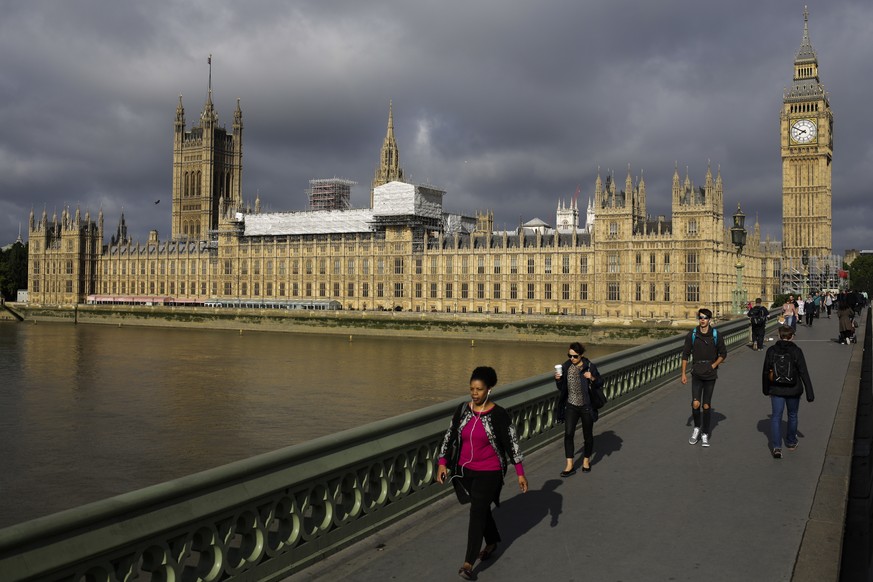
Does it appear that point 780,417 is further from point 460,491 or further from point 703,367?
point 460,491

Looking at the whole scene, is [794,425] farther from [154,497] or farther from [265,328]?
[265,328]

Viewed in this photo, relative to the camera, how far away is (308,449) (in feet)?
23.8

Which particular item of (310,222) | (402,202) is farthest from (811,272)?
(310,222)

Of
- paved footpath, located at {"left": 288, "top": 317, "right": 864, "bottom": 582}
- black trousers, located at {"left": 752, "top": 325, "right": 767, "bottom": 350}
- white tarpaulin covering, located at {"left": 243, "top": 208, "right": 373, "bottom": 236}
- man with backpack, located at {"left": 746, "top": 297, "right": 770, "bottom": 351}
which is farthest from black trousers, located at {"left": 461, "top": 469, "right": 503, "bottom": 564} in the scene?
white tarpaulin covering, located at {"left": 243, "top": 208, "right": 373, "bottom": 236}

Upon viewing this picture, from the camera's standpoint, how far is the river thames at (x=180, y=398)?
21969 mm

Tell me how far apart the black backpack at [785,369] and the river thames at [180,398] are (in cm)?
426

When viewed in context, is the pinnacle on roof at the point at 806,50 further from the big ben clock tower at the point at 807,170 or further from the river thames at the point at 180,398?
the river thames at the point at 180,398

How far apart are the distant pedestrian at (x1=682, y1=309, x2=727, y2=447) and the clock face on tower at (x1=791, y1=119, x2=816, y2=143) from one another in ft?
393

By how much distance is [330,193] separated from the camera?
431 ft

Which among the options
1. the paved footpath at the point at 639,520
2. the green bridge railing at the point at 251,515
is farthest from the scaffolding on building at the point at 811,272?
the green bridge railing at the point at 251,515

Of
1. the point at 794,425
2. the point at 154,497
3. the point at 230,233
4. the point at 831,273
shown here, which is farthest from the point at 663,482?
the point at 831,273

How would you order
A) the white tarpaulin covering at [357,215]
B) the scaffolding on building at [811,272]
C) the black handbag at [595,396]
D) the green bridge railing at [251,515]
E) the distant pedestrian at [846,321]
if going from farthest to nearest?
the scaffolding on building at [811,272], the white tarpaulin covering at [357,215], the distant pedestrian at [846,321], the black handbag at [595,396], the green bridge railing at [251,515]

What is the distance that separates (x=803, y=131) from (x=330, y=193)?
7338 centimetres

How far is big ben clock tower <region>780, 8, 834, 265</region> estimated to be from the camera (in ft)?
387
